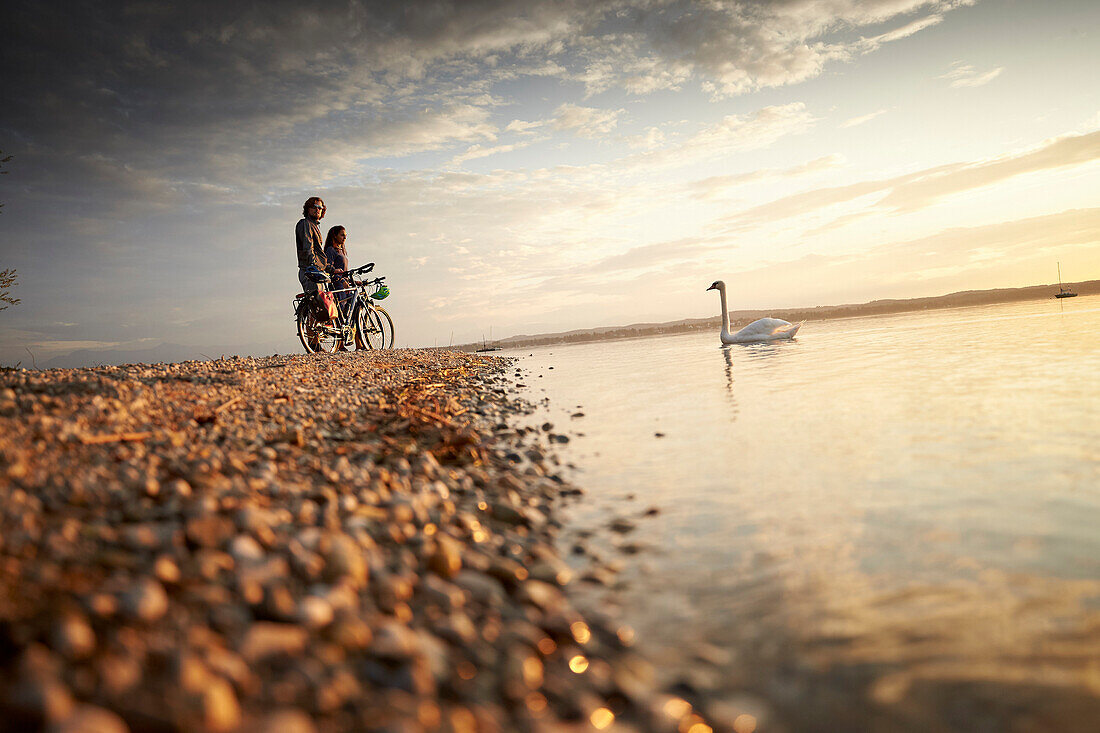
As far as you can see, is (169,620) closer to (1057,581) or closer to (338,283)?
(1057,581)

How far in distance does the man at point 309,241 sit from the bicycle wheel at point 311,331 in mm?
682

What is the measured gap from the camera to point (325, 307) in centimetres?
1383

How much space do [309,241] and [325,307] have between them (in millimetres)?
1791

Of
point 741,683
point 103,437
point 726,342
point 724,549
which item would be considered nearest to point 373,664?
point 741,683

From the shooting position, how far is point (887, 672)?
1.84 metres

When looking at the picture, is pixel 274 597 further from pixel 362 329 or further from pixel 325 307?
pixel 362 329

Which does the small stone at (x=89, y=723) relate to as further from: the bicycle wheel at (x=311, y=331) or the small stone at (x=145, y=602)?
the bicycle wheel at (x=311, y=331)

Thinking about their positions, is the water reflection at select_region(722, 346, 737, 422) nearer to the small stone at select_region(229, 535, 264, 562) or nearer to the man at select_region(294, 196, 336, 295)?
the small stone at select_region(229, 535, 264, 562)

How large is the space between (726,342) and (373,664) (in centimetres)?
2118

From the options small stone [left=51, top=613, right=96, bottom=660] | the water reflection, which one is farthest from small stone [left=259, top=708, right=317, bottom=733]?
the water reflection

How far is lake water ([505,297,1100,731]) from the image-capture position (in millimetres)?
1769

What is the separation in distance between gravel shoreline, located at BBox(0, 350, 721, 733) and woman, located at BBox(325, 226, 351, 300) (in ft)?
38.4

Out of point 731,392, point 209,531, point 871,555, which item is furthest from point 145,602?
point 731,392

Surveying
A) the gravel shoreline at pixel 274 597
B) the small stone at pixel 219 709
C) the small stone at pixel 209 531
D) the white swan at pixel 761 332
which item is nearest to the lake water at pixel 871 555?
the gravel shoreline at pixel 274 597
